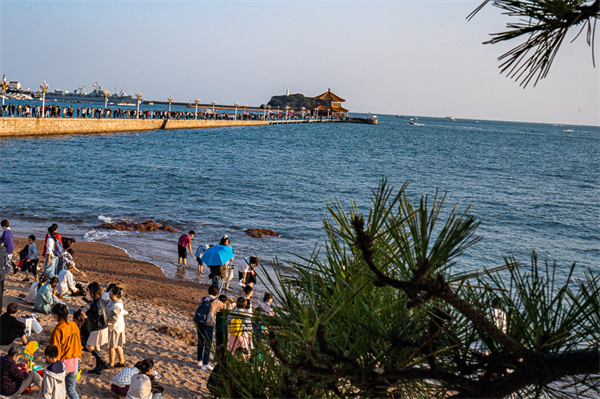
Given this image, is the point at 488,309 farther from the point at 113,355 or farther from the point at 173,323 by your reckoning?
the point at 173,323

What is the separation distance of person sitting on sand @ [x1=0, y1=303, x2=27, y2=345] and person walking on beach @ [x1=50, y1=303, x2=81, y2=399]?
1.56 meters

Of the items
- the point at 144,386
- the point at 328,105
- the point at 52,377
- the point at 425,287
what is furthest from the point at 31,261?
the point at 328,105

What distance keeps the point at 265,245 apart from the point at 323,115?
128146 mm

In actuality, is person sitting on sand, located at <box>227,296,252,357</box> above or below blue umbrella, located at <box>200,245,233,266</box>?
above

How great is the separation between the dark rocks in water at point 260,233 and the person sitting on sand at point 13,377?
1383 centimetres

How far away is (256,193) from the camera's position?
31.0m

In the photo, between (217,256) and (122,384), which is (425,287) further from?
(217,256)

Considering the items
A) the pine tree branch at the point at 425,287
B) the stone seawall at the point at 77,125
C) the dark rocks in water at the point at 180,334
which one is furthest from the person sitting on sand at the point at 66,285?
the stone seawall at the point at 77,125

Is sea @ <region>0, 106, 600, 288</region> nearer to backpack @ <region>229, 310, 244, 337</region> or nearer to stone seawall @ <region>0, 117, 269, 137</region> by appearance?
stone seawall @ <region>0, 117, 269, 137</region>

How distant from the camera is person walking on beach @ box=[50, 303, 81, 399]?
5410 millimetres

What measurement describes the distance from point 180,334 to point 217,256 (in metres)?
1.84

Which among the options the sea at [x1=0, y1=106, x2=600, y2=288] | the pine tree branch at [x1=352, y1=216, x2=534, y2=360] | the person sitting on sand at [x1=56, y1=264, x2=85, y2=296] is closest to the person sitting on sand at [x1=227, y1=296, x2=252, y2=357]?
the pine tree branch at [x1=352, y1=216, x2=534, y2=360]

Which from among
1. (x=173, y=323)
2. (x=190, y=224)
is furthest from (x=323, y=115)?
(x=173, y=323)

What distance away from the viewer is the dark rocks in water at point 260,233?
19.5 m
